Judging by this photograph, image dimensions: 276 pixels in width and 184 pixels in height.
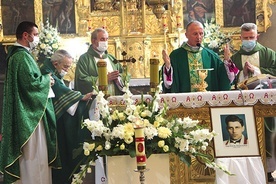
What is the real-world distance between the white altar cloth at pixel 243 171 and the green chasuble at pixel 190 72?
1.17 m

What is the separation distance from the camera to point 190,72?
753 centimetres

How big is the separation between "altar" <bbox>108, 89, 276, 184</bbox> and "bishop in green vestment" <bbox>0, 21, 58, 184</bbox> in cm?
75

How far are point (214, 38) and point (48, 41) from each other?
2666 mm

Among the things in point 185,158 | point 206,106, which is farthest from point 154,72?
point 206,106

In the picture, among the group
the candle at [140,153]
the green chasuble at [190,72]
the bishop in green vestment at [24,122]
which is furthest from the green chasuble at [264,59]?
the candle at [140,153]

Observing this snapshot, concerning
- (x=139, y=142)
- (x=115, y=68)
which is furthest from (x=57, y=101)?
(x=139, y=142)

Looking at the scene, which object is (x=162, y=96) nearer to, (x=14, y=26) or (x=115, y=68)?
(x=115, y=68)

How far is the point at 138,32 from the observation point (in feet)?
36.7

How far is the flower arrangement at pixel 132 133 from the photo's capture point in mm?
5211

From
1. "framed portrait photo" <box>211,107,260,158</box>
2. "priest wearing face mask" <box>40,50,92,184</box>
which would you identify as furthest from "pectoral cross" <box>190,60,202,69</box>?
"priest wearing face mask" <box>40,50,92,184</box>

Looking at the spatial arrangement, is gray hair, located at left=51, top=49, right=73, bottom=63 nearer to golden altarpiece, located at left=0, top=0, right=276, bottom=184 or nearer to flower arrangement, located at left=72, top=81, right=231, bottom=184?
flower arrangement, located at left=72, top=81, right=231, bottom=184

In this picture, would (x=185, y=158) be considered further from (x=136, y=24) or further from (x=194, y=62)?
(x=136, y=24)

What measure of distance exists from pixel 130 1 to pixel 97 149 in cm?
619

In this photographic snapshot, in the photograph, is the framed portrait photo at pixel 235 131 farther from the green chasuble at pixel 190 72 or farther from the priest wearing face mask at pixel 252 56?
the priest wearing face mask at pixel 252 56
